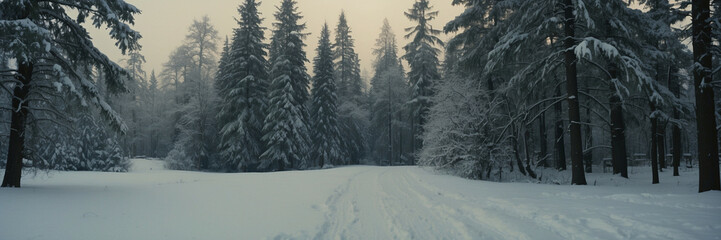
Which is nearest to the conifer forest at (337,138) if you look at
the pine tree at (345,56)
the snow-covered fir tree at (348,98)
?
the snow-covered fir tree at (348,98)

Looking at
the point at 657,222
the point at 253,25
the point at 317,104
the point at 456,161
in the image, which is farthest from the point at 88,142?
the point at 657,222

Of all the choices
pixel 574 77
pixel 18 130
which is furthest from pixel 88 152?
pixel 574 77

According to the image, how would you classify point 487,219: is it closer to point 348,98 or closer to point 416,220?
point 416,220

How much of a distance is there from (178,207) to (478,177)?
1338cm

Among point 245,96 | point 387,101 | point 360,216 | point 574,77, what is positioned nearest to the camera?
point 360,216

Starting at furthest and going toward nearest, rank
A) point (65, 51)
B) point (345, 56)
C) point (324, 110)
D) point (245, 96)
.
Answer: point (345, 56) < point (324, 110) < point (245, 96) < point (65, 51)

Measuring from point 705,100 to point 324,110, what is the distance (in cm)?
2704

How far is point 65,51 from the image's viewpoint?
1057 centimetres

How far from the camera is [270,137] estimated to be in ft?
85.8

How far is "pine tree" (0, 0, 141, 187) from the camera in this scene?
8727mm

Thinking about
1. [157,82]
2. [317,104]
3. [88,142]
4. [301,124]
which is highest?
[157,82]

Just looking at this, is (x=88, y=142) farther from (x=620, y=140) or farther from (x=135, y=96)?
(x=620, y=140)

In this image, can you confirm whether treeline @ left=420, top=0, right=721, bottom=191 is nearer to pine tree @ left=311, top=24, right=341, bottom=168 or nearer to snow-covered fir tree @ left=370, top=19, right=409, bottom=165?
pine tree @ left=311, top=24, right=341, bottom=168

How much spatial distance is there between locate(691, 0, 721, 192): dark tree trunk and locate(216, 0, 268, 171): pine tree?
2542 centimetres
